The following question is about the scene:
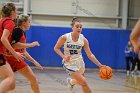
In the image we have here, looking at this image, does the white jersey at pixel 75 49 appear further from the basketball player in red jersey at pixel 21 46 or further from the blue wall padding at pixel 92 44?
the blue wall padding at pixel 92 44

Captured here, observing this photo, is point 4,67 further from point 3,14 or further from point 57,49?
point 57,49

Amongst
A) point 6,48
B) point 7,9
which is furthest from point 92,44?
point 6,48

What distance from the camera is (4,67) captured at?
5.31 metres

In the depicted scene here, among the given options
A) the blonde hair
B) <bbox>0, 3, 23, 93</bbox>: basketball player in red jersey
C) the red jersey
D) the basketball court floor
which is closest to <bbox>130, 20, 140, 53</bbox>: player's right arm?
<bbox>0, 3, 23, 93</bbox>: basketball player in red jersey

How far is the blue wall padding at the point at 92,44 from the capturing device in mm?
18703

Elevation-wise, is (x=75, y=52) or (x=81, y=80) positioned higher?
(x=75, y=52)

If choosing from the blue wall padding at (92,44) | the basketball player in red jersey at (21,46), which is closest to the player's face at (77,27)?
the basketball player in red jersey at (21,46)

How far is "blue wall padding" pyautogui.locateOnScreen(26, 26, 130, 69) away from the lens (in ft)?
61.4

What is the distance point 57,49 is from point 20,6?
40.6 feet

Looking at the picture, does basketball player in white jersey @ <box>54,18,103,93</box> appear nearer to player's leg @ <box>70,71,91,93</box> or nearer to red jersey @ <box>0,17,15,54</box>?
player's leg @ <box>70,71,91,93</box>

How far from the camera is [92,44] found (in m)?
19.2

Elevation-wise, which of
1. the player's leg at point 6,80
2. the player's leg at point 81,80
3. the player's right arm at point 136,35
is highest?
the player's right arm at point 136,35

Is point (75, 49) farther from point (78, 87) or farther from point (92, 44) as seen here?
point (92, 44)

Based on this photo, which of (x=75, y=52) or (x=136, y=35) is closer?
(x=136, y=35)
